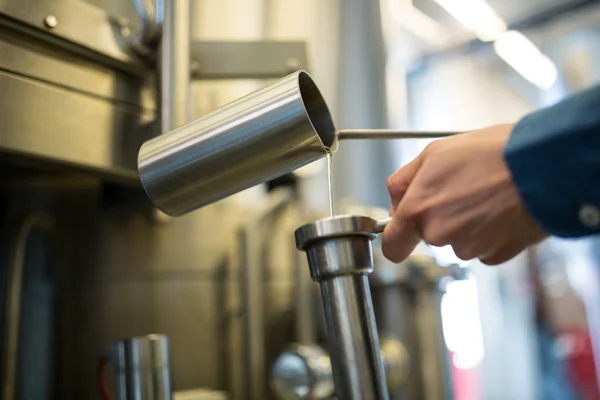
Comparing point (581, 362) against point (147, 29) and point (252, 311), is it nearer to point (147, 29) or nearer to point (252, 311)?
point (252, 311)

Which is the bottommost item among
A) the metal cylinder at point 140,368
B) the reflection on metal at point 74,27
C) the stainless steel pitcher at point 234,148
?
the metal cylinder at point 140,368

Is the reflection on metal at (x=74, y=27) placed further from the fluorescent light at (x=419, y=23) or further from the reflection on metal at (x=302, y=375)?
the fluorescent light at (x=419, y=23)

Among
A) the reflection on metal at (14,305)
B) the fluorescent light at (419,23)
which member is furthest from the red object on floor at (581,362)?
the reflection on metal at (14,305)

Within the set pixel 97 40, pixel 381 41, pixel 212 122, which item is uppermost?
pixel 381 41

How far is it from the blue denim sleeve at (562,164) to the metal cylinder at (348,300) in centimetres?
8

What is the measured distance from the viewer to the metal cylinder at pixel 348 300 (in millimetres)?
280

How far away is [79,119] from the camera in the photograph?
385 millimetres

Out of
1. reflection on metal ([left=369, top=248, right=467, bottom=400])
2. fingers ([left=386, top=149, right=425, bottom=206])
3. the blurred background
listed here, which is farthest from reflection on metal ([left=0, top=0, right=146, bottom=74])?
reflection on metal ([left=369, top=248, right=467, bottom=400])

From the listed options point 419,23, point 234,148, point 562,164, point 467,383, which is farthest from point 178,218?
point 467,383

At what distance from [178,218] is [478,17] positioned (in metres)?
1.20

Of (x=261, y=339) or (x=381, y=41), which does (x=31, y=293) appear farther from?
(x=381, y=41)

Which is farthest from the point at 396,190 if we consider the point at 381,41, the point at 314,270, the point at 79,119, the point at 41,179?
the point at 381,41

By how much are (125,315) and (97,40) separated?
247 millimetres

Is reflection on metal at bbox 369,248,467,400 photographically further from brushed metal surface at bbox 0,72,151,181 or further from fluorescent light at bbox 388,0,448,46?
fluorescent light at bbox 388,0,448,46
